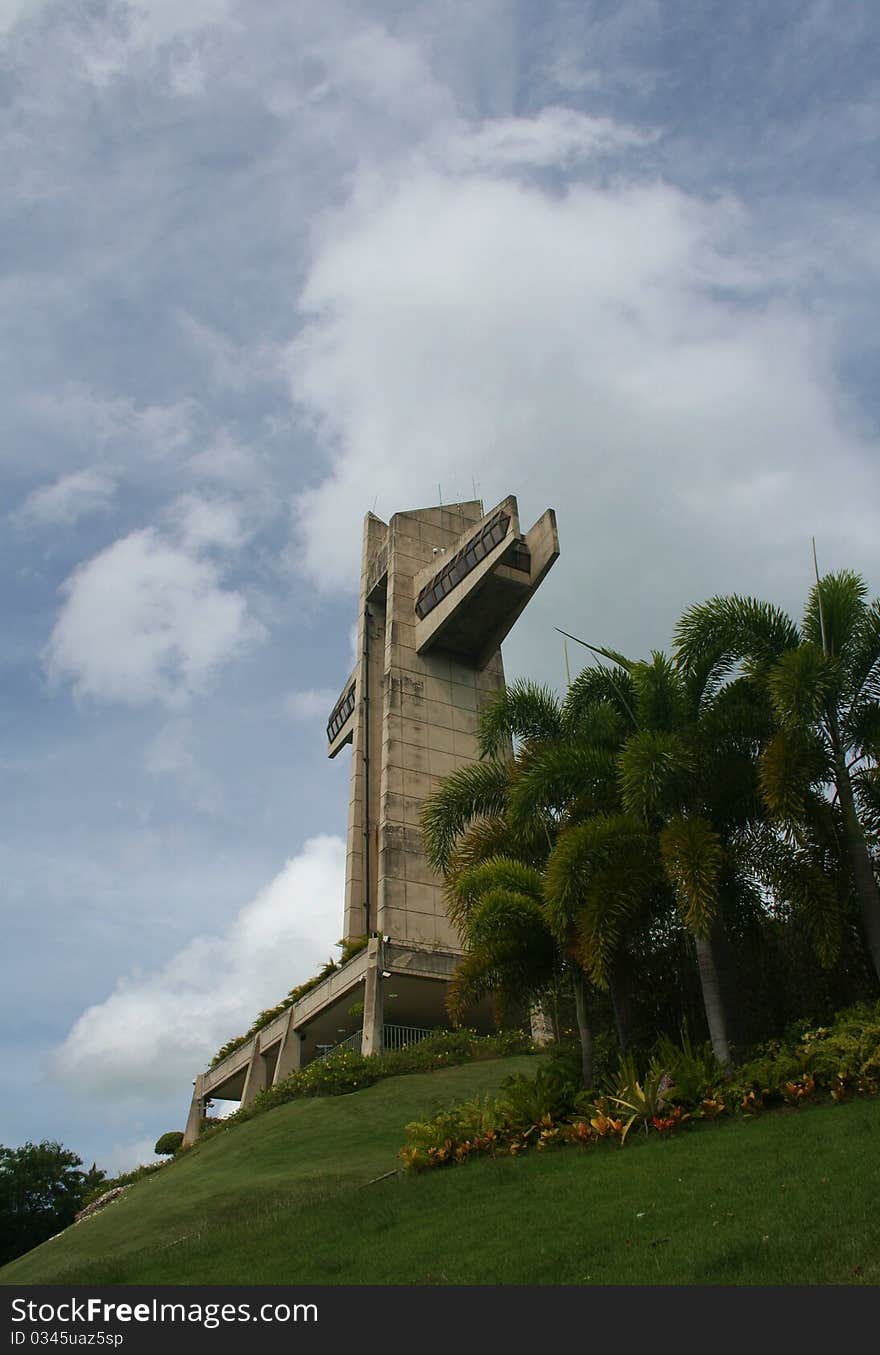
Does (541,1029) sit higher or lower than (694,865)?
higher

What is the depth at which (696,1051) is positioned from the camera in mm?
17703

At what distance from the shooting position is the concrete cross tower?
3528cm

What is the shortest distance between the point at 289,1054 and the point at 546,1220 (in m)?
25.4

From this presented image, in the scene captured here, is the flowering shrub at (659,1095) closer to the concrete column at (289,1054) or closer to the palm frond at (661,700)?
the palm frond at (661,700)

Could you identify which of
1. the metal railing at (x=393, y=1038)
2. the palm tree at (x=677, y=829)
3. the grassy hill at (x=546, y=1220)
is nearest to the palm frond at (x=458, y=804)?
the palm tree at (x=677, y=829)

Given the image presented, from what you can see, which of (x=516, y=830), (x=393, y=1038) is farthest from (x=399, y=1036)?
(x=516, y=830)

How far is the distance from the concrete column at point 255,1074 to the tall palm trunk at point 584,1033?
2129 cm

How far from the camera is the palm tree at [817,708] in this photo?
1653cm

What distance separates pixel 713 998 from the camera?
17375mm

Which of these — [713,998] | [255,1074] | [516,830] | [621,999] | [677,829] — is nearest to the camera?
[677,829]

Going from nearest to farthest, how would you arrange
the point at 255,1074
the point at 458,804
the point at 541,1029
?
the point at 458,804, the point at 541,1029, the point at 255,1074

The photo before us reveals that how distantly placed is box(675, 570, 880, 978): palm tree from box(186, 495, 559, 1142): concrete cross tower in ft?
57.5

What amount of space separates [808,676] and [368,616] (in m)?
31.7

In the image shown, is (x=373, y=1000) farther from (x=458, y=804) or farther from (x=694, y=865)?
(x=694, y=865)
